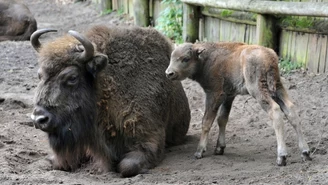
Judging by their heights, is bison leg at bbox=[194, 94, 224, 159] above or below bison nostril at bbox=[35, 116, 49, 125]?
below

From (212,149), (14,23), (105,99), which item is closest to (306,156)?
(212,149)

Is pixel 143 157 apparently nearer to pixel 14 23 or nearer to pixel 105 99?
pixel 105 99

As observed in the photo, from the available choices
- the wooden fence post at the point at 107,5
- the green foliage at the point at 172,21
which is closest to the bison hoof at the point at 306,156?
the green foliage at the point at 172,21

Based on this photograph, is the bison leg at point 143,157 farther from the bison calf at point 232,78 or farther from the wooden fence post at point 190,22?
the wooden fence post at point 190,22

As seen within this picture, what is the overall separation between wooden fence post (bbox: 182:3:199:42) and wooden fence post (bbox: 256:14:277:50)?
8.73 ft

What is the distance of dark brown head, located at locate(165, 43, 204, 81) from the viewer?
20.1 feet

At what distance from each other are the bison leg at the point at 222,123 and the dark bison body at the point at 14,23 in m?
9.89

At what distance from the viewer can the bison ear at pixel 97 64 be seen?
5738 mm

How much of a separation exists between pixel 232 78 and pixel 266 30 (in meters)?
3.77

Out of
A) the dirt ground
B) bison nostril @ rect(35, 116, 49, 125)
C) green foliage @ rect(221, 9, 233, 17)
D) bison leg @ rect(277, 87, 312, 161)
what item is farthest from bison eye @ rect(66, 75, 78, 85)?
green foliage @ rect(221, 9, 233, 17)

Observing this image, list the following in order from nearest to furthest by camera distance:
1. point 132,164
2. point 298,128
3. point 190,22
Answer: point 298,128 → point 132,164 → point 190,22

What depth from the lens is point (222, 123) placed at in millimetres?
6391

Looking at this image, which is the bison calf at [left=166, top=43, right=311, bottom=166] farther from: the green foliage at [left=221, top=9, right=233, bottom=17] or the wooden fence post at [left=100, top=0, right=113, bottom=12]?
the wooden fence post at [left=100, top=0, right=113, bottom=12]

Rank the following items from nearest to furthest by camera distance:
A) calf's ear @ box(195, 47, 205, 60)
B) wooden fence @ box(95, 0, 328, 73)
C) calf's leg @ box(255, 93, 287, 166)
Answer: calf's leg @ box(255, 93, 287, 166) → calf's ear @ box(195, 47, 205, 60) → wooden fence @ box(95, 0, 328, 73)
